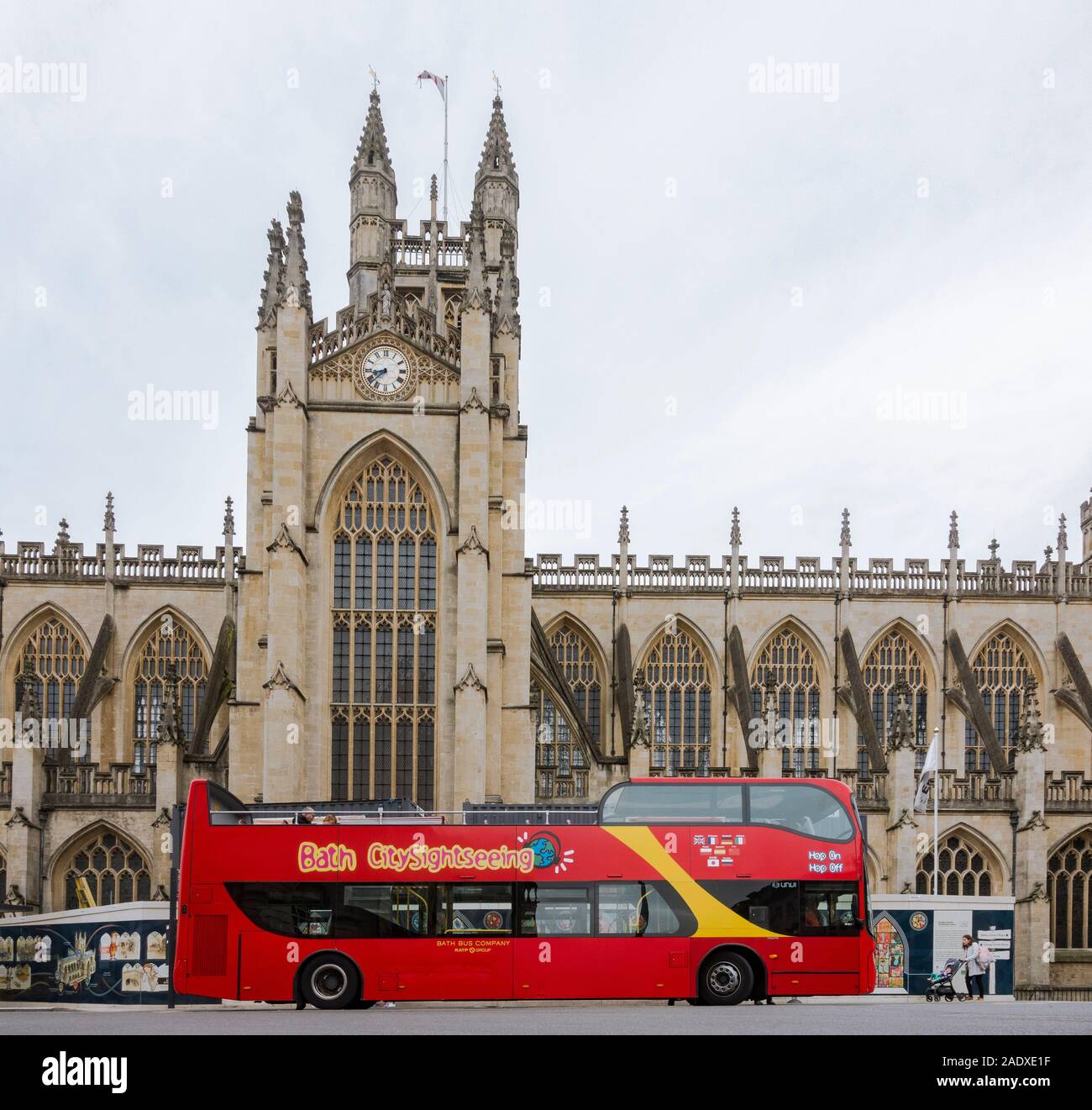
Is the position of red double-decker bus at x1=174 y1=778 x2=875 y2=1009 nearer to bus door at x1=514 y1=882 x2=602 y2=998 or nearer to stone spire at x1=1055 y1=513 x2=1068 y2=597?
bus door at x1=514 y1=882 x2=602 y2=998

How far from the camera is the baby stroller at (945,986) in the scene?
96.7 ft

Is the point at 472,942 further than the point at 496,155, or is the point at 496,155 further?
the point at 496,155

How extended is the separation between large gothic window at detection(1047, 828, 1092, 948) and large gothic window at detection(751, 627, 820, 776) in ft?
27.8

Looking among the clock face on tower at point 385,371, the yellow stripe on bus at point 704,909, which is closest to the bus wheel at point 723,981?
the yellow stripe on bus at point 704,909

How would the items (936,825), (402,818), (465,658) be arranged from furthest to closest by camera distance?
(936,825) < (465,658) < (402,818)

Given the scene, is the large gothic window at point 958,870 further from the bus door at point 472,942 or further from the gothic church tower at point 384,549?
the bus door at point 472,942

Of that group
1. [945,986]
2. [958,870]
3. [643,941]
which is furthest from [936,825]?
[643,941]

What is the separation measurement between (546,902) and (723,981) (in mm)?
2839

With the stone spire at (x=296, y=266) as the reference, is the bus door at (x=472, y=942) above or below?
below

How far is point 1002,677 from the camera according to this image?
164 ft

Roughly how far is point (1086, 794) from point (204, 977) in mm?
30375

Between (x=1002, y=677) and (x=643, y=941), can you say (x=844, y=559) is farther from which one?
(x=643, y=941)

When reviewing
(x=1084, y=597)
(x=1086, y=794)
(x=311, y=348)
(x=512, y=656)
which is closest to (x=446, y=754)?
(x=512, y=656)

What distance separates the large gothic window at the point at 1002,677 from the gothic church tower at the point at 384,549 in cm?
1907
